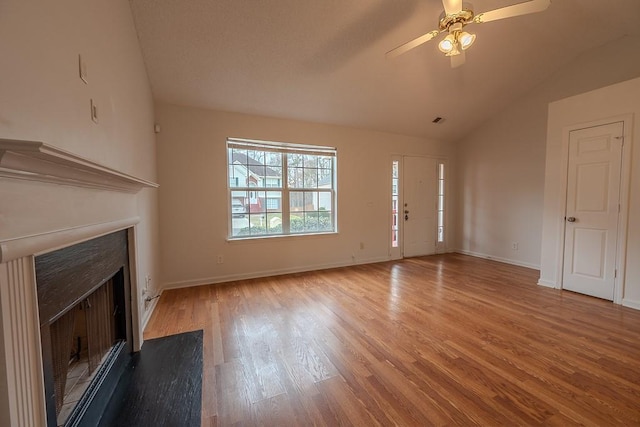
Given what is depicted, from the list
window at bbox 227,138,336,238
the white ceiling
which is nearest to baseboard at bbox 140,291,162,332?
window at bbox 227,138,336,238

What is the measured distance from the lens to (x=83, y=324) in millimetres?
1326

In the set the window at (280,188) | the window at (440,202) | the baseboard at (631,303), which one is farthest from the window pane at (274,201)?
the baseboard at (631,303)

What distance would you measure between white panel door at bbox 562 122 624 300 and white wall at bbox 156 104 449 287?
2518mm

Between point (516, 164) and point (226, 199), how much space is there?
15.7 ft

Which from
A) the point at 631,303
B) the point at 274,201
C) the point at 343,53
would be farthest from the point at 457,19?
the point at 631,303

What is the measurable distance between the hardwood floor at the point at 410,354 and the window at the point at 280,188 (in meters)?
1.04

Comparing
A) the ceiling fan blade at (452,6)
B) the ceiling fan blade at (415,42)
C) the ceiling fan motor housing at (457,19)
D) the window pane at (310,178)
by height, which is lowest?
the window pane at (310,178)

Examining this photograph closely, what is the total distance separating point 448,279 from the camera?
3.62 meters

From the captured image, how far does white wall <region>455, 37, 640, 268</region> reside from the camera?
329 centimetres

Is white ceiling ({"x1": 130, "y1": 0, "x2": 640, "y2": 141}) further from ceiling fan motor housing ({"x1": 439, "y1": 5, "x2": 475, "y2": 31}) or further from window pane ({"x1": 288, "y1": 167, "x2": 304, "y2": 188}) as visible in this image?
window pane ({"x1": 288, "y1": 167, "x2": 304, "y2": 188})

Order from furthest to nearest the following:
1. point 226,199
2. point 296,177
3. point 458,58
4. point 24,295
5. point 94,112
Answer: point 296,177
point 226,199
point 458,58
point 94,112
point 24,295

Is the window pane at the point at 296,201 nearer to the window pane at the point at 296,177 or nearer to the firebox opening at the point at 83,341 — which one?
the window pane at the point at 296,177

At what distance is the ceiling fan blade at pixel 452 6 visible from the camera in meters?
1.86

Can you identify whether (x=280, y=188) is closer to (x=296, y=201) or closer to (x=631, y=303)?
(x=296, y=201)
